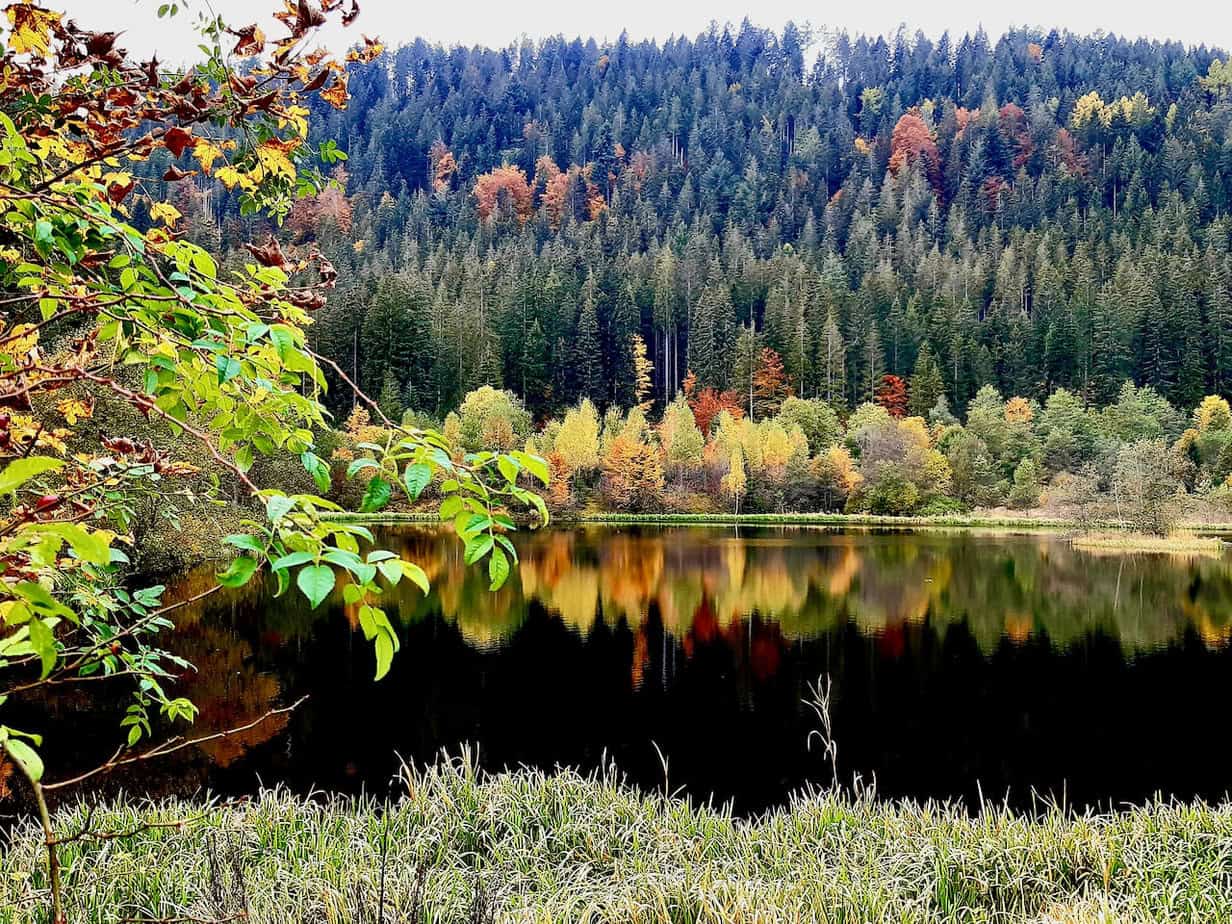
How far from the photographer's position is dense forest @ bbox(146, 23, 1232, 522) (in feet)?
217

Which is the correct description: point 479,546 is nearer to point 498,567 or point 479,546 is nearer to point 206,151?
point 498,567

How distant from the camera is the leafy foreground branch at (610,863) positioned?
4.25 m

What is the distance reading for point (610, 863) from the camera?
547cm

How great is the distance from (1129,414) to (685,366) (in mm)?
39485

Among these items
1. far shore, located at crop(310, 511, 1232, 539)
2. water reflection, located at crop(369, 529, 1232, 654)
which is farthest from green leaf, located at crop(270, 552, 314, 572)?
far shore, located at crop(310, 511, 1232, 539)

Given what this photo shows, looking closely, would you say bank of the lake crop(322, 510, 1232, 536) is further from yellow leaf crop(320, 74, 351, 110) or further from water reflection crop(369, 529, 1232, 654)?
yellow leaf crop(320, 74, 351, 110)

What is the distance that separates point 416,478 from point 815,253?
4194 inches

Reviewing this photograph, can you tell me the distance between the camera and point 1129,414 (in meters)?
63.0

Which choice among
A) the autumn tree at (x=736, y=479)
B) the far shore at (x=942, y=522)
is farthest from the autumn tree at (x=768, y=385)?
the far shore at (x=942, y=522)

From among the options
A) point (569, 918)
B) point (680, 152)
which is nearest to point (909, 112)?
point (680, 152)

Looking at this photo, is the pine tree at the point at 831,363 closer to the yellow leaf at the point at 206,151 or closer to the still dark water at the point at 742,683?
the still dark water at the point at 742,683

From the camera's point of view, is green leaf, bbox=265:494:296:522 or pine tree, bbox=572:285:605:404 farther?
pine tree, bbox=572:285:605:404

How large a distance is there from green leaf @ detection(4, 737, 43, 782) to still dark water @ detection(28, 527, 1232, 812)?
297 inches

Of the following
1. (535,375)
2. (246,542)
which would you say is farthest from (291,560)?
(535,375)
